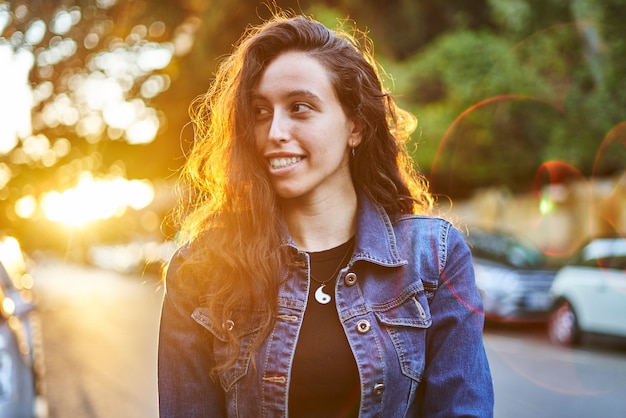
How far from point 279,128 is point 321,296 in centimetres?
55

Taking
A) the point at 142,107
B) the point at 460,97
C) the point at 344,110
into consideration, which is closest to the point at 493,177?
the point at 460,97

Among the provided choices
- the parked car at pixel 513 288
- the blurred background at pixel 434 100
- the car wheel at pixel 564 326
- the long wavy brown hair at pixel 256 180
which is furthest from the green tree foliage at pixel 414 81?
the long wavy brown hair at pixel 256 180

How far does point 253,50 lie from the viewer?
93.4 inches

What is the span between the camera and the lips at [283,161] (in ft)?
7.56

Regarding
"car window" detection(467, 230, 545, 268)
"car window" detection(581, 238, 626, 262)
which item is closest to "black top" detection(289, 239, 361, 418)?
"car window" detection(581, 238, 626, 262)

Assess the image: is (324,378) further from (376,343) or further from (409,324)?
(409,324)

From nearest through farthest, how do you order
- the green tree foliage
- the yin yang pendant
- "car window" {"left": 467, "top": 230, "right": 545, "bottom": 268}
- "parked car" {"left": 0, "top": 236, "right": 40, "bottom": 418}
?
the yin yang pendant, "parked car" {"left": 0, "top": 236, "right": 40, "bottom": 418}, "car window" {"left": 467, "top": 230, "right": 545, "bottom": 268}, the green tree foliage

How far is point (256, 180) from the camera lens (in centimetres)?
240

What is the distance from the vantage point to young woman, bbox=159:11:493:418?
6.93 ft

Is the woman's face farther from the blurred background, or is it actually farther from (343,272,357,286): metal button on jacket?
the blurred background

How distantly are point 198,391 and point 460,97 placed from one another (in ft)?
60.8

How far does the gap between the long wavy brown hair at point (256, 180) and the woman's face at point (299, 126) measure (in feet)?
0.14

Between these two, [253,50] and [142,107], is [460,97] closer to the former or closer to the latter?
[142,107]

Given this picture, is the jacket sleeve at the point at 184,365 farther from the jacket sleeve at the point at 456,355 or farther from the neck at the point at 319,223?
the jacket sleeve at the point at 456,355
